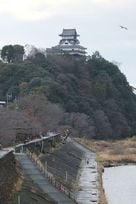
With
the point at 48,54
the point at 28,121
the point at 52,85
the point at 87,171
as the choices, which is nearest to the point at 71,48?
the point at 48,54

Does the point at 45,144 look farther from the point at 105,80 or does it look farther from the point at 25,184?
the point at 105,80

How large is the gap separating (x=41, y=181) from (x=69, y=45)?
311 feet

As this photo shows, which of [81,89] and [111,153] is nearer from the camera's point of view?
[111,153]

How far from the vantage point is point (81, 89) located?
10288cm

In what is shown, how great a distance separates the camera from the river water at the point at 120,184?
36.8 metres

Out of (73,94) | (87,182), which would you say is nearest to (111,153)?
(73,94)

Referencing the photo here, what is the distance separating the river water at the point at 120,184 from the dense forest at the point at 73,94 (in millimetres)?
15750

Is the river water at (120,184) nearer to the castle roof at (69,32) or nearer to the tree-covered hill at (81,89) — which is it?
the tree-covered hill at (81,89)

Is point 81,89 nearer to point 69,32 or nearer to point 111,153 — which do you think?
point 69,32

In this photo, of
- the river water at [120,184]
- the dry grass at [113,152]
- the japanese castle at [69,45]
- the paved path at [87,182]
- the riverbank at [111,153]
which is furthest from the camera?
the japanese castle at [69,45]

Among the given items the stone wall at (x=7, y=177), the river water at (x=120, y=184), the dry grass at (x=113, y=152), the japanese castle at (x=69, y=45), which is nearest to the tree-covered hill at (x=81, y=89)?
the dry grass at (x=113, y=152)

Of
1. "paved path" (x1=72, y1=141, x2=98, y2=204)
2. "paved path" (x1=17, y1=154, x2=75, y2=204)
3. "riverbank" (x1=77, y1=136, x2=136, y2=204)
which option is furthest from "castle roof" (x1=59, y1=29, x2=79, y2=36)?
"paved path" (x1=17, y1=154, x2=75, y2=204)

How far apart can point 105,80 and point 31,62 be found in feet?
50.6

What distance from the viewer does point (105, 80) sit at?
4166 inches
